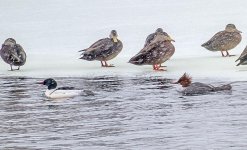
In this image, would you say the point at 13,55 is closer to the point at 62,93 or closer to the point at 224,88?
the point at 62,93

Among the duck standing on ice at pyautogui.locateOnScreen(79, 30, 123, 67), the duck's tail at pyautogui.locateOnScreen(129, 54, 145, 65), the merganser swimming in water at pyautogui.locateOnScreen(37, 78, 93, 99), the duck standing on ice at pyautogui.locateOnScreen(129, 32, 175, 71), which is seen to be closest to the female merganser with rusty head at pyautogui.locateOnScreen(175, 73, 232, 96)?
the merganser swimming in water at pyautogui.locateOnScreen(37, 78, 93, 99)

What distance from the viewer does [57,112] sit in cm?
1409

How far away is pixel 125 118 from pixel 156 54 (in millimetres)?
6644

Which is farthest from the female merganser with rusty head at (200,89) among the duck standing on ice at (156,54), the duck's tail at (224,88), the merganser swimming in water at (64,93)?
the duck standing on ice at (156,54)

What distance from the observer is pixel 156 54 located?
63.9ft

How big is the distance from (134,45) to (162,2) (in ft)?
39.1

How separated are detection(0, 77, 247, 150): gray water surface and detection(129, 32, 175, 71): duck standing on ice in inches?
72.5

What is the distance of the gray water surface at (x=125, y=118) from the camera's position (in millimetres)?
10898

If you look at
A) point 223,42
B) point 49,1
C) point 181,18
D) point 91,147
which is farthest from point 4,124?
point 49,1

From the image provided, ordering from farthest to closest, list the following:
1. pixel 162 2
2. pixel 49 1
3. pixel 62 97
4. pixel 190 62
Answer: pixel 49 1
pixel 162 2
pixel 190 62
pixel 62 97

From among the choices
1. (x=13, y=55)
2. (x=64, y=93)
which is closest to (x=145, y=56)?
(x=13, y=55)

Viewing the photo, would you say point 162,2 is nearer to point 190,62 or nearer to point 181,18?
point 181,18

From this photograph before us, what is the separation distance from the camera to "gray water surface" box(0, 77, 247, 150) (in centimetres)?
1090

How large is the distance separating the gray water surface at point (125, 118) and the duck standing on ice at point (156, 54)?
184 cm
